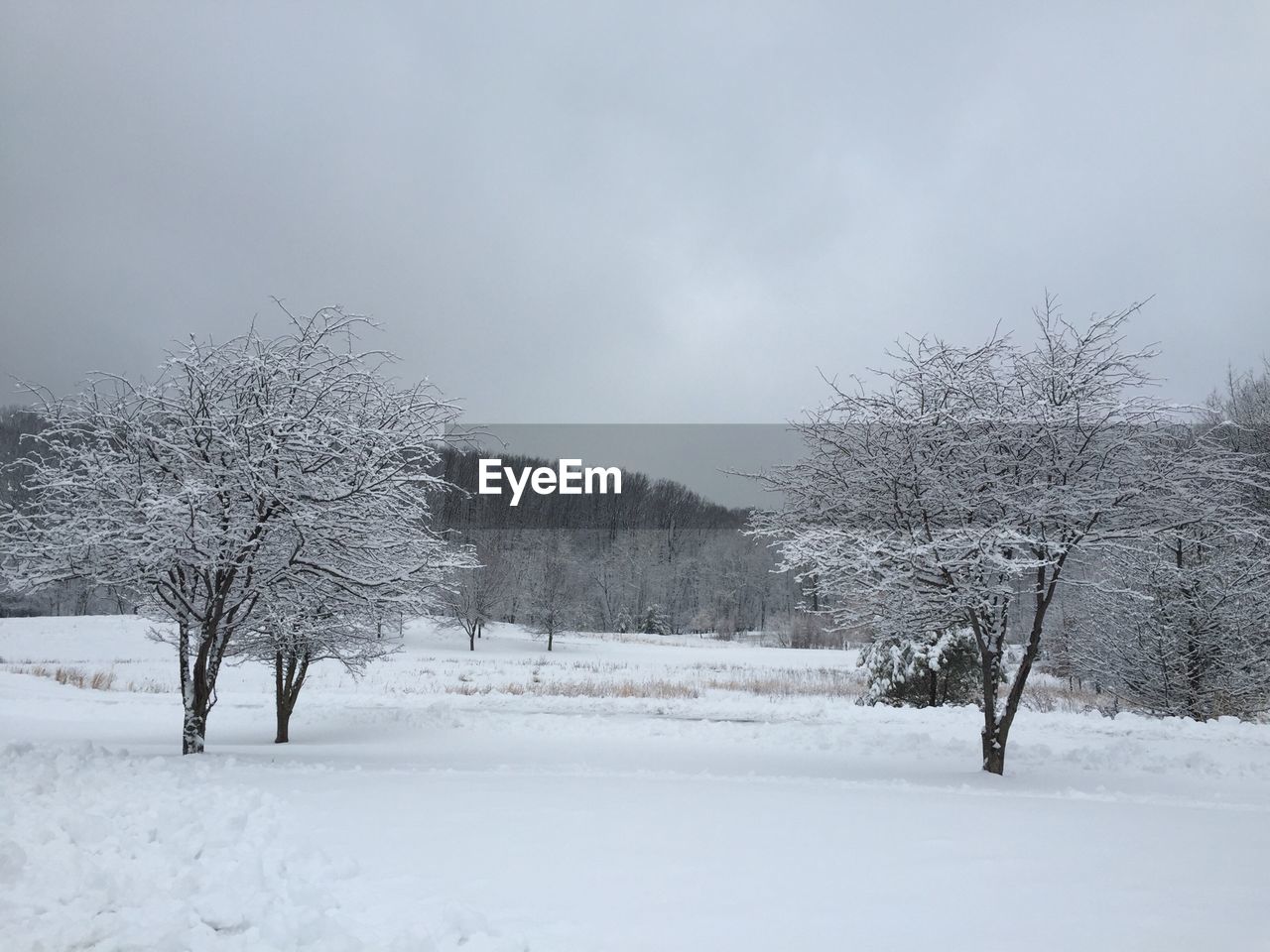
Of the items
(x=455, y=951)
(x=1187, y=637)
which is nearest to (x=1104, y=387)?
(x=1187, y=637)

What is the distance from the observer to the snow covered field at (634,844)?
4316 millimetres

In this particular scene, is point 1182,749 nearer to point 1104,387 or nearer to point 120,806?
point 1104,387

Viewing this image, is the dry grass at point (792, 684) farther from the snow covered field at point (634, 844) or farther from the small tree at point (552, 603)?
the small tree at point (552, 603)

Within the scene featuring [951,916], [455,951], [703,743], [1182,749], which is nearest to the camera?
[455,951]

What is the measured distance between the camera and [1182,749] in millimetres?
12664

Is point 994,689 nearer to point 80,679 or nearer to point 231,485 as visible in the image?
point 231,485

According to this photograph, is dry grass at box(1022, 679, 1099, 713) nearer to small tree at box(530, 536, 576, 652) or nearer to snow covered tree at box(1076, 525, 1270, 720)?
snow covered tree at box(1076, 525, 1270, 720)

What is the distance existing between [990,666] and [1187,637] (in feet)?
29.9

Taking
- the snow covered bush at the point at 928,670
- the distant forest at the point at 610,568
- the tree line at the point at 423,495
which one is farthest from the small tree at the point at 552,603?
the tree line at the point at 423,495

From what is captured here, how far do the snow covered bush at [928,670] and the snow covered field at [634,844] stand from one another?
5577mm

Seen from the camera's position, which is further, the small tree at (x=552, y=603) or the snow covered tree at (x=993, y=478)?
the small tree at (x=552, y=603)

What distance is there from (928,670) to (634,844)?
16.1 m

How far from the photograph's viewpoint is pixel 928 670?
65.5ft

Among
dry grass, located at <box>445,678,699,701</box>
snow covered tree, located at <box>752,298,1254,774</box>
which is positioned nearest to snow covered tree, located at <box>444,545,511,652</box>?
dry grass, located at <box>445,678,699,701</box>
